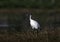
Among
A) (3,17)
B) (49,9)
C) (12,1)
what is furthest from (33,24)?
(12,1)

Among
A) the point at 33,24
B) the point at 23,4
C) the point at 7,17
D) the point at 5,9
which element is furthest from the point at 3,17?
the point at 33,24

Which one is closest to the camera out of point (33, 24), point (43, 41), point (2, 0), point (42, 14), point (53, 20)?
point (43, 41)

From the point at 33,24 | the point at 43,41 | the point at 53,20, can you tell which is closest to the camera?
the point at 43,41

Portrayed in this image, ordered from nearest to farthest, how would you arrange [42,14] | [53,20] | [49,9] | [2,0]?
[53,20] → [42,14] → [49,9] → [2,0]

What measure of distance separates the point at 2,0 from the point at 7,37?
262 inches

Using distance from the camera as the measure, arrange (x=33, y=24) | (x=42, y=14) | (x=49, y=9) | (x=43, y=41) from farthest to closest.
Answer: (x=49, y=9) < (x=42, y=14) < (x=33, y=24) < (x=43, y=41)

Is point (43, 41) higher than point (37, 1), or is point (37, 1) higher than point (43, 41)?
point (37, 1)

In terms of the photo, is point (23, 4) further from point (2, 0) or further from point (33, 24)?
point (33, 24)

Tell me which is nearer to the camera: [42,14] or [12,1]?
[42,14]

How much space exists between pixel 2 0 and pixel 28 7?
1.36 metres

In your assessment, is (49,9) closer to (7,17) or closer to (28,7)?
(28,7)

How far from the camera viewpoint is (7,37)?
6.39 meters

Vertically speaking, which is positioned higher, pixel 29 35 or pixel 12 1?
pixel 12 1

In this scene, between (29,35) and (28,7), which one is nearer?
(29,35)
